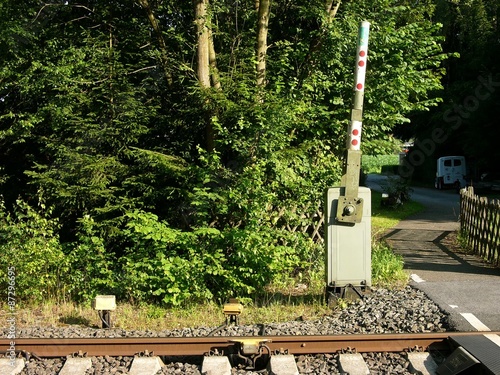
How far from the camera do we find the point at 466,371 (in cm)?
493

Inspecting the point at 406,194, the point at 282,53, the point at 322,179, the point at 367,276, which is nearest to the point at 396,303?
the point at 367,276

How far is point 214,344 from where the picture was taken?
221 inches

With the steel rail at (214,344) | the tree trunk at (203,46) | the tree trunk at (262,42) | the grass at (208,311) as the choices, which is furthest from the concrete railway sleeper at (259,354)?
the tree trunk at (262,42)

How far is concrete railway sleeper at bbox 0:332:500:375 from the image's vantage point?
520 cm

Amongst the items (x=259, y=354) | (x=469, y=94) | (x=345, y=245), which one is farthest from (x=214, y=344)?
(x=469, y=94)

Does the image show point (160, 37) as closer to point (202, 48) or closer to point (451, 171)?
point (202, 48)

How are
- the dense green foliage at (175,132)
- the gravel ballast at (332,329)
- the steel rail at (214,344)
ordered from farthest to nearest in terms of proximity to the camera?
the dense green foliage at (175,132)
the steel rail at (214,344)
the gravel ballast at (332,329)

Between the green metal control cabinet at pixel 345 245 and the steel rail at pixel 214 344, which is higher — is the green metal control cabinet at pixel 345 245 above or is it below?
above

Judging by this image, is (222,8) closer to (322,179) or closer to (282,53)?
(282,53)

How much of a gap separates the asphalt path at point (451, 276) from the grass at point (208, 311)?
0.62 m

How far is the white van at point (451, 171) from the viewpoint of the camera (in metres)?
37.5

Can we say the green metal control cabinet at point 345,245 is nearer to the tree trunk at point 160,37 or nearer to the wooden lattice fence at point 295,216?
the wooden lattice fence at point 295,216

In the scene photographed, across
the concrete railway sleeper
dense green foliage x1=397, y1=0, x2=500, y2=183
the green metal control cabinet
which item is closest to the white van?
dense green foliage x1=397, y1=0, x2=500, y2=183

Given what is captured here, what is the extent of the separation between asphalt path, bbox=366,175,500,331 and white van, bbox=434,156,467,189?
24.1m
